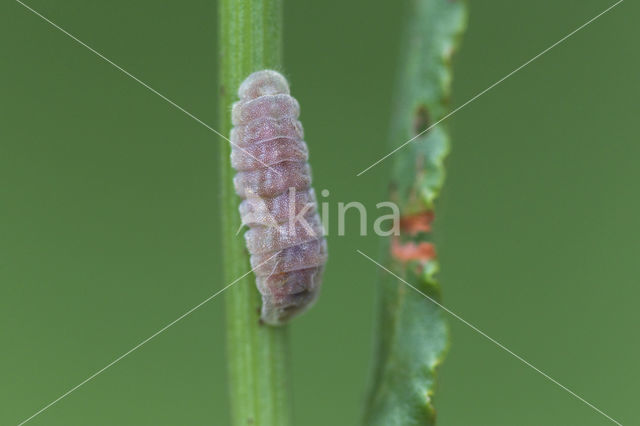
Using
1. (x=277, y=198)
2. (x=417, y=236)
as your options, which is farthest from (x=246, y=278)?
(x=417, y=236)

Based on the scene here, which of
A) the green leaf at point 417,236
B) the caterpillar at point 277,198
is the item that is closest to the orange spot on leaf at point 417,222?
the green leaf at point 417,236

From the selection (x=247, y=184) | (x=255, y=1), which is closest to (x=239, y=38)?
(x=255, y=1)

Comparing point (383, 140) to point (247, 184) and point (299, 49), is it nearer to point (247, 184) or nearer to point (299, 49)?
point (299, 49)

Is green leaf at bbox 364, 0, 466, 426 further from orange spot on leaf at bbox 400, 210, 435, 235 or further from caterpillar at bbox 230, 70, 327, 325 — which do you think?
caterpillar at bbox 230, 70, 327, 325

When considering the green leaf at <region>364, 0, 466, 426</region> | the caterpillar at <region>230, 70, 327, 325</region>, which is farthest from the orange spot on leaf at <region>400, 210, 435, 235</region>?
the caterpillar at <region>230, 70, 327, 325</region>

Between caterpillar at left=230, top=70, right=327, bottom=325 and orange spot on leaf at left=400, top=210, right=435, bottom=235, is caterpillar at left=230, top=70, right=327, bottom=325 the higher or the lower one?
the higher one

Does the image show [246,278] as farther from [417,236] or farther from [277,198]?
[417,236]
